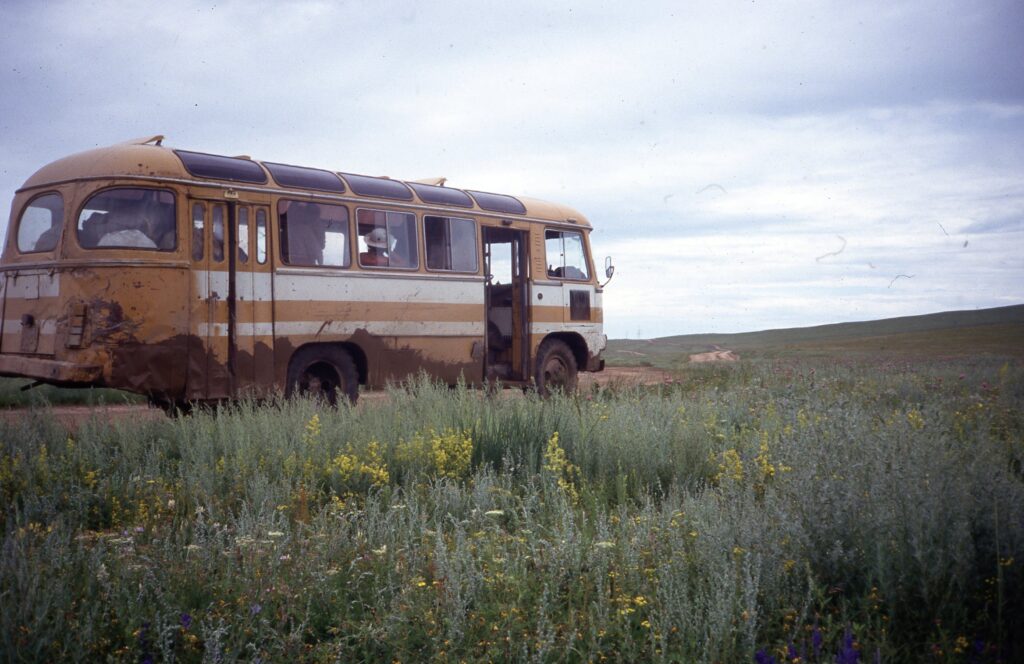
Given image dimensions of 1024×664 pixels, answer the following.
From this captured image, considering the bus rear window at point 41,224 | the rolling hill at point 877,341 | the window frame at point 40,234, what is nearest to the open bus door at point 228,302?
the window frame at point 40,234

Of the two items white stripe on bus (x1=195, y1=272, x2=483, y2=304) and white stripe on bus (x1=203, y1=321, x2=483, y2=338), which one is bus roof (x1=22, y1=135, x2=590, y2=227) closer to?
white stripe on bus (x1=195, y1=272, x2=483, y2=304)

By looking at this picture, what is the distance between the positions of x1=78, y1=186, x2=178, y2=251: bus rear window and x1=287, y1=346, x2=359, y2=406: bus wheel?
221 centimetres

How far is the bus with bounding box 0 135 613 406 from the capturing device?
29.8 ft

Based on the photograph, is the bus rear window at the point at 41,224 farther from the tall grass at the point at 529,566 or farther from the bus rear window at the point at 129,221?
the tall grass at the point at 529,566

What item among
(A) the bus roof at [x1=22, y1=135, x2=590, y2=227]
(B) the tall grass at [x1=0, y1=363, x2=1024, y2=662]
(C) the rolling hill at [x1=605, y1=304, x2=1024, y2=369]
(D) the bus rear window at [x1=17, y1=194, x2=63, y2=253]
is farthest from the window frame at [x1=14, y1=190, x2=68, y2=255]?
(C) the rolling hill at [x1=605, y1=304, x2=1024, y2=369]

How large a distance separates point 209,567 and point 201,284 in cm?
620

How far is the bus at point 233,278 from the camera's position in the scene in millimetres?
9078

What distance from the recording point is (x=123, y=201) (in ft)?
30.6

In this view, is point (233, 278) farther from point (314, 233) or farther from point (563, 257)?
point (563, 257)

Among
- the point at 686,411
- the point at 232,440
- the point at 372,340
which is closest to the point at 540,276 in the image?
the point at 372,340

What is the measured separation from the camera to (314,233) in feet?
35.5

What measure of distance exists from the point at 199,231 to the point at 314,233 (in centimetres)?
159

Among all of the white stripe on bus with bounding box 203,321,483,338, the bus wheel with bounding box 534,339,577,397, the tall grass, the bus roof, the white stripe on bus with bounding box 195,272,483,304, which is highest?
the bus roof

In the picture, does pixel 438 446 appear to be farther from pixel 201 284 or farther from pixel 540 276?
pixel 540 276
